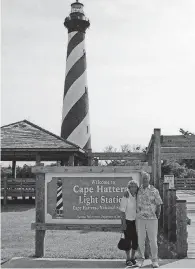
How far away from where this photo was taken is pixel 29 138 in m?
18.0

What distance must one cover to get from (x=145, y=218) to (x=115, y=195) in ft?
3.06

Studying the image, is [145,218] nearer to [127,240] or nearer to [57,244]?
[127,240]

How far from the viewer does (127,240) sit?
6320mm

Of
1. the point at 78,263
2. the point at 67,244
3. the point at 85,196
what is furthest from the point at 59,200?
the point at 67,244

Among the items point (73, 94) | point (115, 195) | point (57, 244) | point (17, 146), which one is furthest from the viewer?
point (73, 94)

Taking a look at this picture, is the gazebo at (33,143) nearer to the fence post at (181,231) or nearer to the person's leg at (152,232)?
the fence post at (181,231)

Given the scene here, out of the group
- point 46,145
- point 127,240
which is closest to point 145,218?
point 127,240

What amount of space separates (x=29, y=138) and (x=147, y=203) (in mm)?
12379

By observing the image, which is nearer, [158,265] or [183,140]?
[158,265]

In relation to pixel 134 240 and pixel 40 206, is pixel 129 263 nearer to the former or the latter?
pixel 134 240

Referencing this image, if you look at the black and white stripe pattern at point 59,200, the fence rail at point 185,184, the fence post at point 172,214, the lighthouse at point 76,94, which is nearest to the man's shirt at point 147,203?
the black and white stripe pattern at point 59,200

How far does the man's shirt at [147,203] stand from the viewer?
6254 millimetres

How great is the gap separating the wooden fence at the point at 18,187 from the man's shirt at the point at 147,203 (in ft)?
42.8

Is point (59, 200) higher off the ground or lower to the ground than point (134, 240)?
higher
